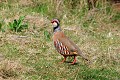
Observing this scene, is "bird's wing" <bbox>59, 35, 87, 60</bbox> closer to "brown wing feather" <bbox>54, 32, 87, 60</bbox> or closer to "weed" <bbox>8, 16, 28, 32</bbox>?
"brown wing feather" <bbox>54, 32, 87, 60</bbox>

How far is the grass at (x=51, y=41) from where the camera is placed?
24.1 feet

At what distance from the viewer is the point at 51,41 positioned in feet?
30.9

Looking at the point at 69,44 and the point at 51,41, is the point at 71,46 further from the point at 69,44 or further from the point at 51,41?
the point at 51,41

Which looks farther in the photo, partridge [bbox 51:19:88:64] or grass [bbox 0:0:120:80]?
partridge [bbox 51:19:88:64]

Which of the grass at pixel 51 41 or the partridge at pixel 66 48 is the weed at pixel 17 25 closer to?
the grass at pixel 51 41

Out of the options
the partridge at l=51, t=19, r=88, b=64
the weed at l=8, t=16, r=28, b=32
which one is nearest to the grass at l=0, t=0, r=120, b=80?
the weed at l=8, t=16, r=28, b=32

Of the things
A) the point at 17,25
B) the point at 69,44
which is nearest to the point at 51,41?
the point at 17,25

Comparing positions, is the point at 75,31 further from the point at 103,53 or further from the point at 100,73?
the point at 100,73

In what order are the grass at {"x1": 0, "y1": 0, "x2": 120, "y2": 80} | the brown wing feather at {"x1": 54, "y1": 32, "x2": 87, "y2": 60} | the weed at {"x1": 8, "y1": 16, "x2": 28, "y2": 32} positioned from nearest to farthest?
1. the grass at {"x1": 0, "y1": 0, "x2": 120, "y2": 80}
2. the brown wing feather at {"x1": 54, "y1": 32, "x2": 87, "y2": 60}
3. the weed at {"x1": 8, "y1": 16, "x2": 28, "y2": 32}

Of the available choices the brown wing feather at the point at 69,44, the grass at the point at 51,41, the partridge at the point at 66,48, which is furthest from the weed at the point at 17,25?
the partridge at the point at 66,48

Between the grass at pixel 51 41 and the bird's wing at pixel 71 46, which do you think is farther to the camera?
the bird's wing at pixel 71 46

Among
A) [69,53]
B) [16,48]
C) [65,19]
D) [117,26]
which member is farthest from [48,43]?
[117,26]

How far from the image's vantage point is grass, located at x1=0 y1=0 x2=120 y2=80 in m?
7.35

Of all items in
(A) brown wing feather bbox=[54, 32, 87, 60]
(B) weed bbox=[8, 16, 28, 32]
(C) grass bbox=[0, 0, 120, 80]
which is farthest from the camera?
(B) weed bbox=[8, 16, 28, 32]
